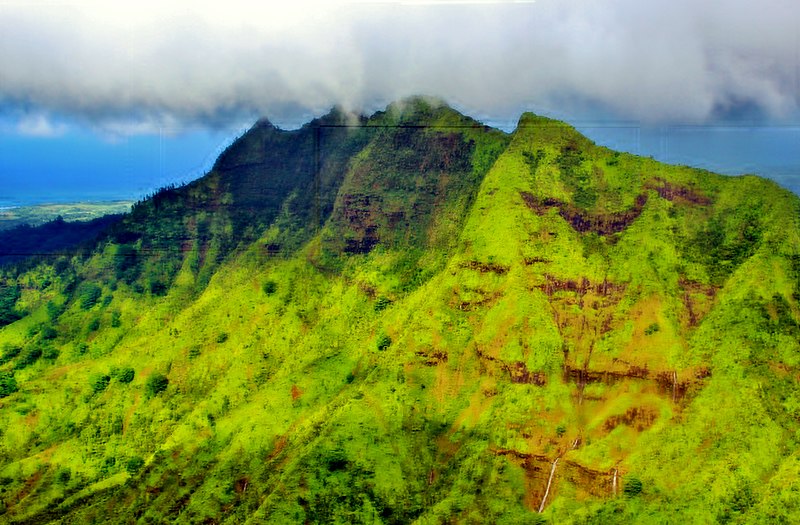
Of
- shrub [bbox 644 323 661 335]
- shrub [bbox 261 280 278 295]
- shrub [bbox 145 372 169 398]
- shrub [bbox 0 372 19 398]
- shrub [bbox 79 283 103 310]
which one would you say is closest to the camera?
shrub [bbox 644 323 661 335]

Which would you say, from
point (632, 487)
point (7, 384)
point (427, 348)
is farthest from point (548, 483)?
point (7, 384)

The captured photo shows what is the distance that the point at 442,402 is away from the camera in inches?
1131

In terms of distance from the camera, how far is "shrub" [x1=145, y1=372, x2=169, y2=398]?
3506 cm

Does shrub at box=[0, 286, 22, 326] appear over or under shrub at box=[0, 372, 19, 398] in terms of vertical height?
over

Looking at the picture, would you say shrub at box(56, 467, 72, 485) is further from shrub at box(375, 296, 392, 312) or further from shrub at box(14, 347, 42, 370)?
shrub at box(375, 296, 392, 312)

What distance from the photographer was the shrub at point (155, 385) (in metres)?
35.1

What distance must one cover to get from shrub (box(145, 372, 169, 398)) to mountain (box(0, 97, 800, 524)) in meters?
0.08

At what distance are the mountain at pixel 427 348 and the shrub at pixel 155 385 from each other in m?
0.08

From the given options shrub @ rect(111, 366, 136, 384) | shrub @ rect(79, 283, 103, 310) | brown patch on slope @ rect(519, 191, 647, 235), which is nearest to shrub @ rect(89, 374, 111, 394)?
shrub @ rect(111, 366, 136, 384)

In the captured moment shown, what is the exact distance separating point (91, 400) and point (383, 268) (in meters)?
12.8

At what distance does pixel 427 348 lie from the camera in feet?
96.9

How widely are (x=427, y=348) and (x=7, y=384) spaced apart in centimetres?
1925

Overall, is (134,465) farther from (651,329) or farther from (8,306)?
(651,329)

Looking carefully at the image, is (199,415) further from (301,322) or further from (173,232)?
(173,232)
